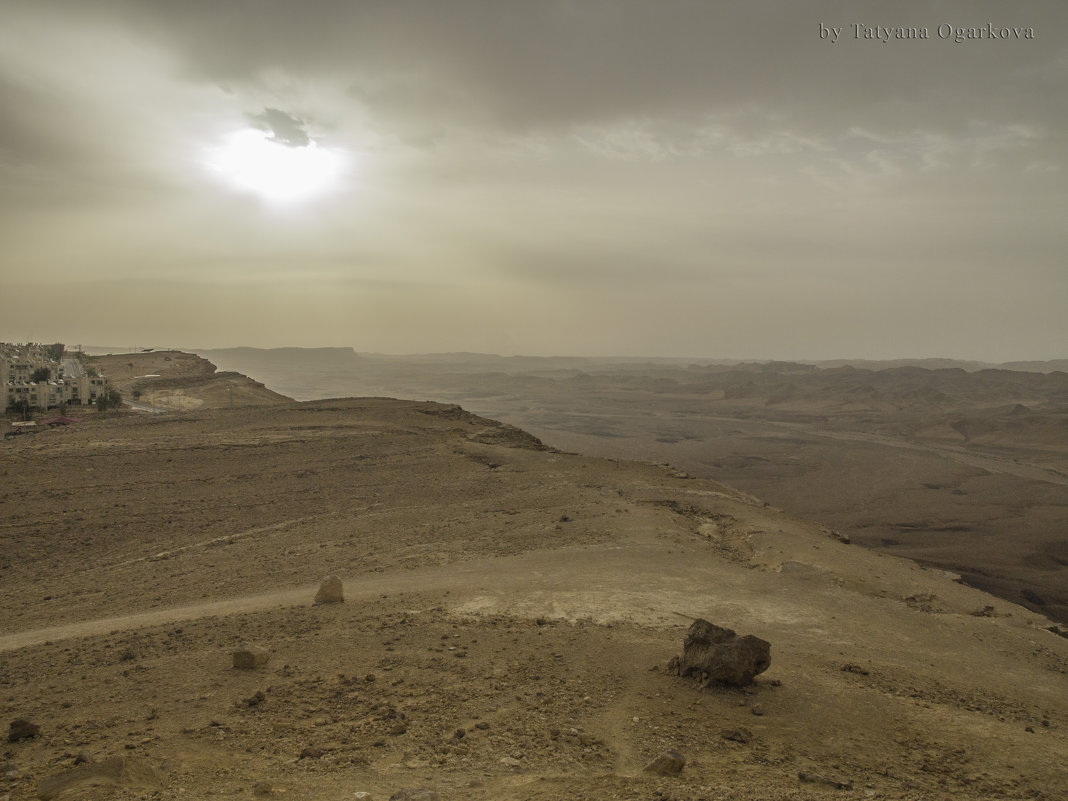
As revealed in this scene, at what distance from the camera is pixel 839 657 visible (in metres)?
8.17

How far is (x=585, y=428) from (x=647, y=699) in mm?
53284

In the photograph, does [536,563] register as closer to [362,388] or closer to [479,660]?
[479,660]

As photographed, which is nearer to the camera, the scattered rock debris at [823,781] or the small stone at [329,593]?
the scattered rock debris at [823,781]

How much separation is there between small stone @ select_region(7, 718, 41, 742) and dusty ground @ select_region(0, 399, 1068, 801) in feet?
0.21

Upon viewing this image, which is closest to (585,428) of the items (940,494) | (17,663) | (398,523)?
(940,494)

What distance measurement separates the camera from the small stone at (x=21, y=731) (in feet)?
18.0

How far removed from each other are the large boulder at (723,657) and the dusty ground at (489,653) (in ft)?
0.74

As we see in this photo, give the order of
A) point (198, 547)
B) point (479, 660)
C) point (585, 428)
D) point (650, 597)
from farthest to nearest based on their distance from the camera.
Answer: point (585, 428), point (198, 547), point (650, 597), point (479, 660)

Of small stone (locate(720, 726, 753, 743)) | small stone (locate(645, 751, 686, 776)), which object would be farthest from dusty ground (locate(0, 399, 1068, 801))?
small stone (locate(645, 751, 686, 776))

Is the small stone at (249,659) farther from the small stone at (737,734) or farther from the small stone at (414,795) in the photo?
the small stone at (737,734)

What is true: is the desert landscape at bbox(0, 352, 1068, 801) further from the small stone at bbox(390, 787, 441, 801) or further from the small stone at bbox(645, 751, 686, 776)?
the small stone at bbox(645, 751, 686, 776)

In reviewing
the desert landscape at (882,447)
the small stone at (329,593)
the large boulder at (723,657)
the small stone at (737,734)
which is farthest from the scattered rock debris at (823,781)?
the desert landscape at (882,447)

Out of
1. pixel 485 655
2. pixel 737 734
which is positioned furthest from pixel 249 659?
pixel 737 734

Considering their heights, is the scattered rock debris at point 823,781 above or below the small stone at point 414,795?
below
